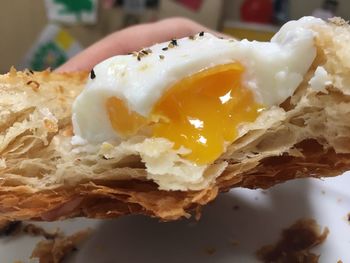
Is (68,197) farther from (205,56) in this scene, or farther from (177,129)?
(205,56)

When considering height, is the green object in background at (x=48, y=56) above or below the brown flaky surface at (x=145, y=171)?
below

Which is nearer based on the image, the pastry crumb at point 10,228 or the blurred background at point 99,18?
the pastry crumb at point 10,228

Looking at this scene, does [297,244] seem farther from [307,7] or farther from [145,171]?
[307,7]

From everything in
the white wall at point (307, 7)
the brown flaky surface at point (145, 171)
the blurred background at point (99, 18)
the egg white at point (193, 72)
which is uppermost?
the egg white at point (193, 72)

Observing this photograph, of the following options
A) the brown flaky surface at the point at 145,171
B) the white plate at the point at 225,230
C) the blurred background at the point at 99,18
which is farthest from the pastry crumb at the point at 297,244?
the blurred background at the point at 99,18

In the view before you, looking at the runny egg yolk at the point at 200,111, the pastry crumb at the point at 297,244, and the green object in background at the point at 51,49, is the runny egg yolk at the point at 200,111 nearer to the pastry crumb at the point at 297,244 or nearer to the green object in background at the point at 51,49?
the pastry crumb at the point at 297,244
